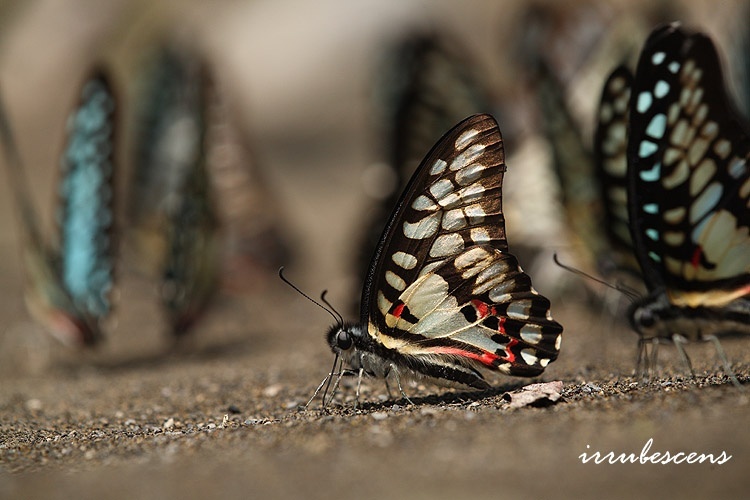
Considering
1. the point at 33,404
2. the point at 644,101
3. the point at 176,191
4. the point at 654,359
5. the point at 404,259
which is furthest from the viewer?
the point at 176,191

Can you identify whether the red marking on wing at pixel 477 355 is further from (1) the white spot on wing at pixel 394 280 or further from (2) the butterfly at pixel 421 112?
(2) the butterfly at pixel 421 112

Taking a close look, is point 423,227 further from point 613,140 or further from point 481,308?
point 613,140

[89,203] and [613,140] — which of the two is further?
[89,203]

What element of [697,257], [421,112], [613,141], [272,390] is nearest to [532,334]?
[697,257]

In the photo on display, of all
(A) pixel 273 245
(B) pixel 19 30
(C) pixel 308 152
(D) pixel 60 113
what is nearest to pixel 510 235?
(A) pixel 273 245

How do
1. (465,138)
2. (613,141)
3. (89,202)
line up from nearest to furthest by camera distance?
(465,138)
(613,141)
(89,202)

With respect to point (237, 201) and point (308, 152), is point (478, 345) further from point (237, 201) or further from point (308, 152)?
point (308, 152)

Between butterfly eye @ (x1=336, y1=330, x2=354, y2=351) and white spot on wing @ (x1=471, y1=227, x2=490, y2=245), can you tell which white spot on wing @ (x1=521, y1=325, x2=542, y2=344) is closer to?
white spot on wing @ (x1=471, y1=227, x2=490, y2=245)
